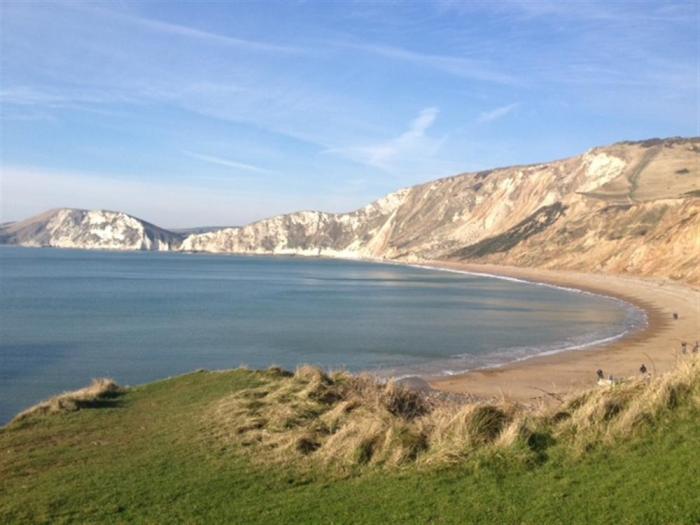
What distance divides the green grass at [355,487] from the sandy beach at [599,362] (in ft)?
13.3

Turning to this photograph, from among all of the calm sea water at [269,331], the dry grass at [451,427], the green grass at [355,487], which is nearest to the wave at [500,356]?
the calm sea water at [269,331]

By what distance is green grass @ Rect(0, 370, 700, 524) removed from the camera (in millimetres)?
7027

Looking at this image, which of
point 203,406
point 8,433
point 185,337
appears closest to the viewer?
point 8,433

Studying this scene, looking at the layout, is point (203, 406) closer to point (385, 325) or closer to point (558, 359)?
point (558, 359)

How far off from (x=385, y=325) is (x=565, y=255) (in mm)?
64181

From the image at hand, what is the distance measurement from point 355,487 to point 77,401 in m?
8.60

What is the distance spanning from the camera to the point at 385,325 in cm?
4056

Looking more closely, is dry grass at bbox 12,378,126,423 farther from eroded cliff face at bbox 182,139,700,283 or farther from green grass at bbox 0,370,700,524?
eroded cliff face at bbox 182,139,700,283

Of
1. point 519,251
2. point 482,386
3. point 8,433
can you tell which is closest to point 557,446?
point 8,433

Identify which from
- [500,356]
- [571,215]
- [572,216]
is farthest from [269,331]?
[571,215]

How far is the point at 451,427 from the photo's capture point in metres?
9.71

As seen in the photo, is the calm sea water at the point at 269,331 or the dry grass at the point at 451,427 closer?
the dry grass at the point at 451,427

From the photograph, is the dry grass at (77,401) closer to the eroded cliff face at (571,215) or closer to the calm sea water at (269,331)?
the calm sea water at (269,331)

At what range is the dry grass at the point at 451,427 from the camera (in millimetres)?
9016
